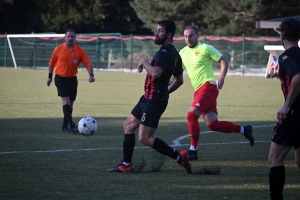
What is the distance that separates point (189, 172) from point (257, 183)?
3.00 feet

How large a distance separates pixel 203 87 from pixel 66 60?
4.04 metres

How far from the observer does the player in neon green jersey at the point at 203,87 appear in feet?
30.3

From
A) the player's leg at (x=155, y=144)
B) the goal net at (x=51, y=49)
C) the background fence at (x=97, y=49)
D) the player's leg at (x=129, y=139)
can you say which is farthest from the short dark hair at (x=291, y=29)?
the goal net at (x=51, y=49)

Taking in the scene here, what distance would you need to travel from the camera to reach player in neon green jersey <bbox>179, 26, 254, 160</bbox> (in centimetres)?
923

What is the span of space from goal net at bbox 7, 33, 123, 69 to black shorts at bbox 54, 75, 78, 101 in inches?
1227

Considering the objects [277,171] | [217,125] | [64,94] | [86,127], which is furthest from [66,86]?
[277,171]

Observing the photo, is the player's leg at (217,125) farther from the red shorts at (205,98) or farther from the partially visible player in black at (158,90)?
the partially visible player in black at (158,90)

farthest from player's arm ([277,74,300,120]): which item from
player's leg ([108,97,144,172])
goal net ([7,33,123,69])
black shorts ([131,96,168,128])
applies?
goal net ([7,33,123,69])

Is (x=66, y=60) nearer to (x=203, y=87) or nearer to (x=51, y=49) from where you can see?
(x=203, y=87)

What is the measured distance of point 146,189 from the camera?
683 centimetres

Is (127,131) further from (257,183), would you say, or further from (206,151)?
(206,151)

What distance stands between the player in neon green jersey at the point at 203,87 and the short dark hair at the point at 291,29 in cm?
342

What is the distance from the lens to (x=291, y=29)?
5.84 meters

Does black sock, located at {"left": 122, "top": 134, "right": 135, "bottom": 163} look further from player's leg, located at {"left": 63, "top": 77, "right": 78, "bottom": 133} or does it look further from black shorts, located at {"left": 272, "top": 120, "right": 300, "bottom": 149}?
player's leg, located at {"left": 63, "top": 77, "right": 78, "bottom": 133}
